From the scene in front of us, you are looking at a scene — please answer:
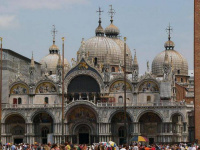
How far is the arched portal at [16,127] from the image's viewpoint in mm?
98688

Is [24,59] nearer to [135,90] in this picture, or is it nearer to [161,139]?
[135,90]

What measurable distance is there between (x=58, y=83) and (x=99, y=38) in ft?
59.6

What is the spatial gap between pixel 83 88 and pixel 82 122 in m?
5.98

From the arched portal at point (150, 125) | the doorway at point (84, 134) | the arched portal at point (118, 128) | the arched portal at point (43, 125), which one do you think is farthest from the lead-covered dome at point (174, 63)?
the arched portal at point (43, 125)

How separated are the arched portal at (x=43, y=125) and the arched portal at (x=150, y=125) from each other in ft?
49.5

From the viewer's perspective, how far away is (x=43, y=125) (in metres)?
99.2

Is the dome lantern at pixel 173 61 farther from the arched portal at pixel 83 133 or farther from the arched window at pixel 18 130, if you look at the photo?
the arched window at pixel 18 130

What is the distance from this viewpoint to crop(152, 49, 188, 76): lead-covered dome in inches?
4922

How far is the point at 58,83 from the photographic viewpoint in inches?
3925

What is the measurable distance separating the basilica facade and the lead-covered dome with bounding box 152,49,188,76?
79.3ft

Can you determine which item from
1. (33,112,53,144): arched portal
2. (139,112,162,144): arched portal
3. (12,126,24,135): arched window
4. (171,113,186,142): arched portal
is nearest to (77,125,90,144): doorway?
(33,112,53,144): arched portal

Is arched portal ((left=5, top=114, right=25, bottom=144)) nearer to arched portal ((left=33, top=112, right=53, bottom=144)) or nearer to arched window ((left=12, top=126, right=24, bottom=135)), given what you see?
arched window ((left=12, top=126, right=24, bottom=135))

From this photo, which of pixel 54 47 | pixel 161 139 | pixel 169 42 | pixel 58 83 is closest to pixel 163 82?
pixel 161 139

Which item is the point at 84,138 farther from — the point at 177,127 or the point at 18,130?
the point at 177,127
